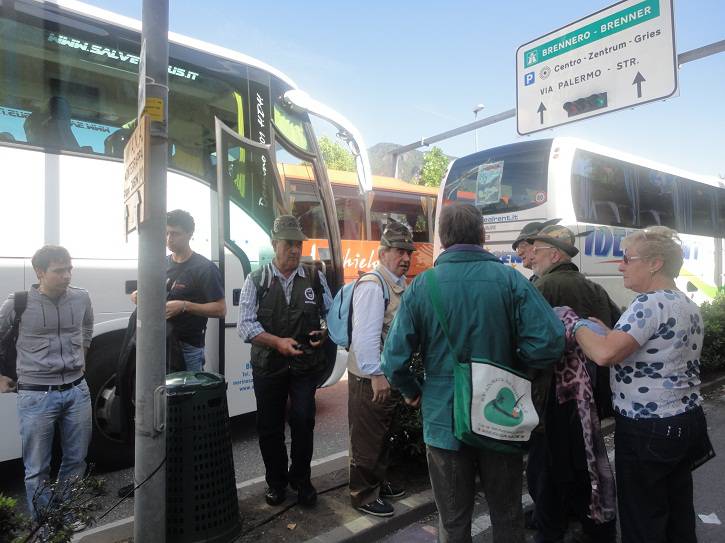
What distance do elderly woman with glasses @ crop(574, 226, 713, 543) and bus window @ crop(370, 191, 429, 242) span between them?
1112 centimetres

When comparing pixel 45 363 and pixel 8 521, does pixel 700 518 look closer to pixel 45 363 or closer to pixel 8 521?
pixel 8 521

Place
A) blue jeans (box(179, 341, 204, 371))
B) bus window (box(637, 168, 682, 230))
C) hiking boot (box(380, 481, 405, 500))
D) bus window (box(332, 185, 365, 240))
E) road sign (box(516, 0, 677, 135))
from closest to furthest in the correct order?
hiking boot (box(380, 481, 405, 500)), blue jeans (box(179, 341, 204, 371)), road sign (box(516, 0, 677, 135)), bus window (box(637, 168, 682, 230)), bus window (box(332, 185, 365, 240))

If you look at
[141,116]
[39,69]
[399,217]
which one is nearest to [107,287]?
[39,69]

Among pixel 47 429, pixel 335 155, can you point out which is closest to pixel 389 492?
pixel 47 429

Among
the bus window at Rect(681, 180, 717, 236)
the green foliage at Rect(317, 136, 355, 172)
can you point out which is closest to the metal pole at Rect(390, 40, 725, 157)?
the bus window at Rect(681, 180, 717, 236)

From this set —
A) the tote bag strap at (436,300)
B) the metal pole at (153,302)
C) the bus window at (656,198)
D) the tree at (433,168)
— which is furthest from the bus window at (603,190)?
the tree at (433,168)

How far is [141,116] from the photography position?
2.44 meters

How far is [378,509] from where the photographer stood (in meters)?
3.31

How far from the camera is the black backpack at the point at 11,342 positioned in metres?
3.17

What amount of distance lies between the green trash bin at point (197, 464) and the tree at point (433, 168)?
2899 cm

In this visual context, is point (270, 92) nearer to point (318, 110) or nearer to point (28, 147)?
point (318, 110)

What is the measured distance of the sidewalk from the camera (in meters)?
3.04

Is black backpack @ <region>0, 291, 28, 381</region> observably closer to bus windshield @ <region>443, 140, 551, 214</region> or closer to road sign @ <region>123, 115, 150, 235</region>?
road sign @ <region>123, 115, 150, 235</region>

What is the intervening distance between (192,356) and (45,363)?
94cm
